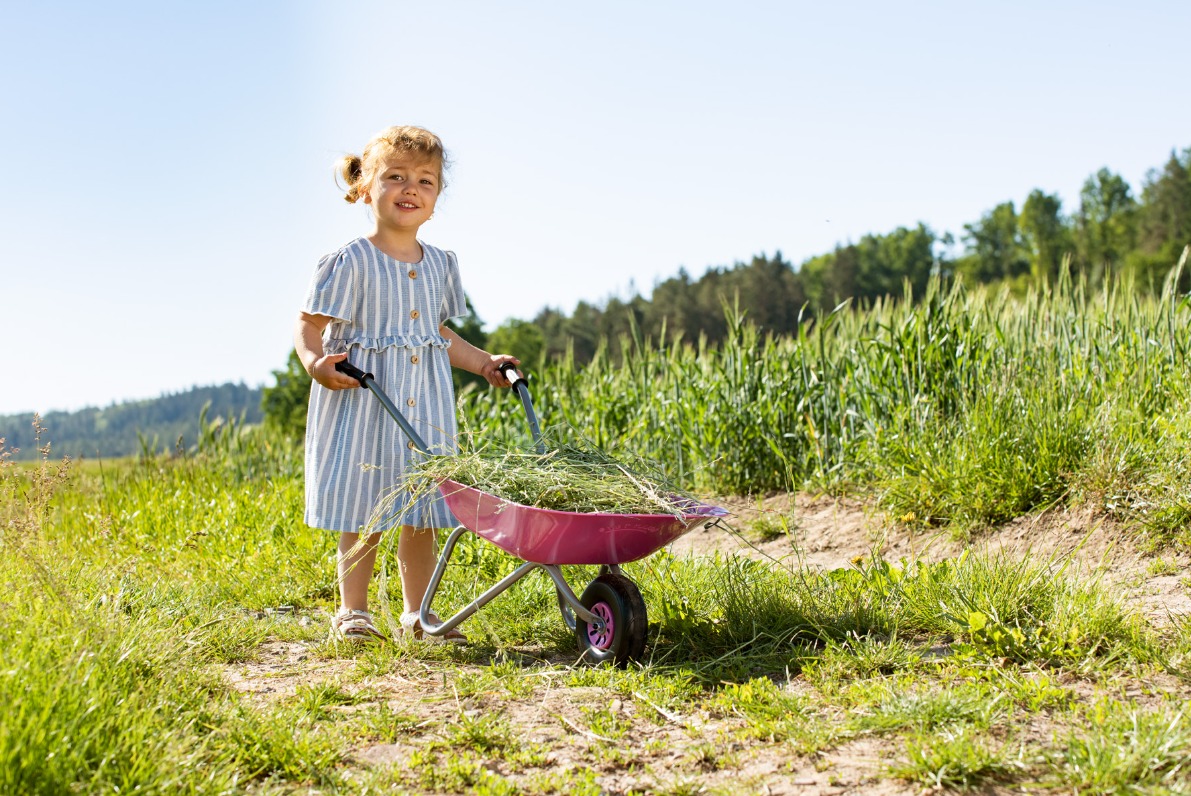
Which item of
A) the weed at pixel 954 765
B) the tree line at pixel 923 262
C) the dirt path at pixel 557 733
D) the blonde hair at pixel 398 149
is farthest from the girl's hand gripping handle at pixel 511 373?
the tree line at pixel 923 262

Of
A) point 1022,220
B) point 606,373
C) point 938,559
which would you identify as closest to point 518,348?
point 606,373

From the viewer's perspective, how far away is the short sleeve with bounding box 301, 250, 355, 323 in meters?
2.62

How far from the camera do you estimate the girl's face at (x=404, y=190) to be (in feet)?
8.80

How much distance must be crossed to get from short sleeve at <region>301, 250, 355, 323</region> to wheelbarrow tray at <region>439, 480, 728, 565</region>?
771 millimetres

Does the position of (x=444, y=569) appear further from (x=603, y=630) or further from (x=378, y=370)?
(x=378, y=370)

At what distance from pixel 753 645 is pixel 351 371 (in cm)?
145

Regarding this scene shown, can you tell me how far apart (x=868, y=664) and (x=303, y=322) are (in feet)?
6.58

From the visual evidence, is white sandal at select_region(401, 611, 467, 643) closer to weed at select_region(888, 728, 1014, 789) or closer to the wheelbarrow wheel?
the wheelbarrow wheel

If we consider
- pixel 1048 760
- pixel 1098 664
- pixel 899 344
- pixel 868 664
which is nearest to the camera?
pixel 1048 760

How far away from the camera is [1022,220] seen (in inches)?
3236

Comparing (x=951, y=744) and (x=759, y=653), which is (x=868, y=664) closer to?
(x=759, y=653)

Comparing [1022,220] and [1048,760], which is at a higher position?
[1022,220]

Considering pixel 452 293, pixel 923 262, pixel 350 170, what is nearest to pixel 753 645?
pixel 452 293

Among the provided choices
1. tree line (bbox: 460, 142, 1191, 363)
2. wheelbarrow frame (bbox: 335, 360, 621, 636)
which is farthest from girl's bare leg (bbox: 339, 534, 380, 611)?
tree line (bbox: 460, 142, 1191, 363)
